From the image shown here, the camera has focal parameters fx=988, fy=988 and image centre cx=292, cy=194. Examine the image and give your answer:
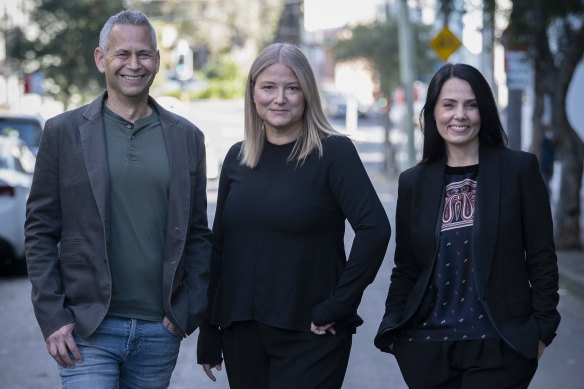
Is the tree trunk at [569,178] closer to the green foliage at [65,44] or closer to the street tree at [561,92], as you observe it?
the street tree at [561,92]

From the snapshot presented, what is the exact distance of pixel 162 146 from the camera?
3787 millimetres

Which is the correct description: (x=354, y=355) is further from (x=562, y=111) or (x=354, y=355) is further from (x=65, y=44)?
(x=65, y=44)

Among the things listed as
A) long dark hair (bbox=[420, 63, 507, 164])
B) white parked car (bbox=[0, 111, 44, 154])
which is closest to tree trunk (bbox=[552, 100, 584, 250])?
white parked car (bbox=[0, 111, 44, 154])

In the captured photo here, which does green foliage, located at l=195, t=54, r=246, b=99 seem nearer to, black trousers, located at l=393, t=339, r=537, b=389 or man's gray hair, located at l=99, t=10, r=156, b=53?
man's gray hair, located at l=99, t=10, r=156, b=53

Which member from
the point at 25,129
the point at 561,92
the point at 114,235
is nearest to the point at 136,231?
the point at 114,235

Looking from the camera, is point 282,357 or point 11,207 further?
point 11,207

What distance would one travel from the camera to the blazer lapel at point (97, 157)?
3.61 m

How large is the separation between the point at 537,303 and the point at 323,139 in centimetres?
102

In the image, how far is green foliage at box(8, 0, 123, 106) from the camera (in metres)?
30.2

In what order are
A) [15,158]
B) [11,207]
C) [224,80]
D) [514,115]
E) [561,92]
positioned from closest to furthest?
[11,207] < [15,158] < [561,92] < [514,115] < [224,80]

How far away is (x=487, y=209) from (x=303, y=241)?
0.70 metres

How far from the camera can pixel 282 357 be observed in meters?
3.79

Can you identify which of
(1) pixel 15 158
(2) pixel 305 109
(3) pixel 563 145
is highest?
(2) pixel 305 109

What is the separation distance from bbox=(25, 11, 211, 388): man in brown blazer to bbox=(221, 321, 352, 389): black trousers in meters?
0.22
